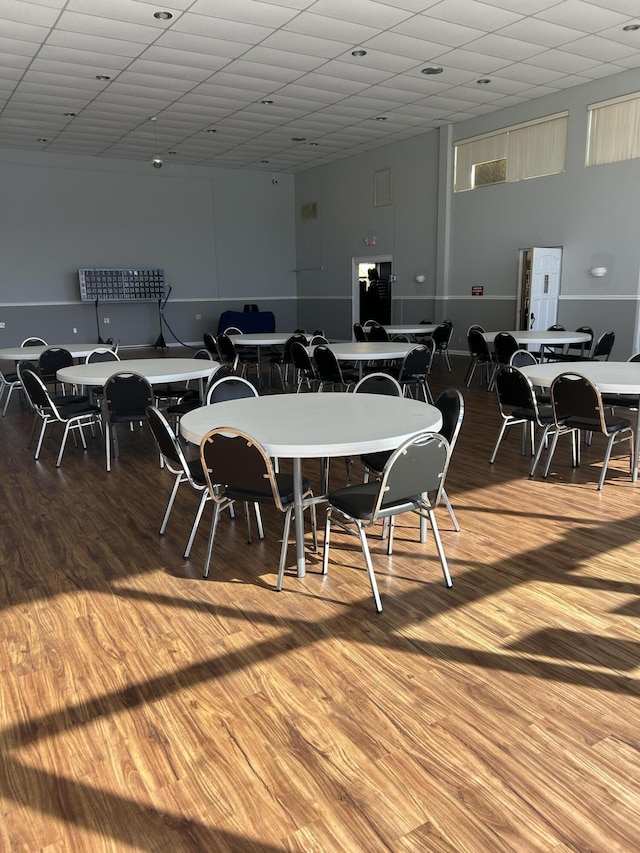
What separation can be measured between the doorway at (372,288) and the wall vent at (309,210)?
190 centimetres

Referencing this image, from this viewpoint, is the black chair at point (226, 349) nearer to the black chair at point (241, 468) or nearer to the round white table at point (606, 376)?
the round white table at point (606, 376)

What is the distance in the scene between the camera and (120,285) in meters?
13.1

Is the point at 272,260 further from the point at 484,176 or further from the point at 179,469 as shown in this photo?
the point at 179,469

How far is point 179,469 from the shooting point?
335cm

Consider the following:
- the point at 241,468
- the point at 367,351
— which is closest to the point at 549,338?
the point at 367,351

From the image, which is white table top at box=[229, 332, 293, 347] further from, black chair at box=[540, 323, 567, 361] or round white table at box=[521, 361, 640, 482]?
round white table at box=[521, 361, 640, 482]

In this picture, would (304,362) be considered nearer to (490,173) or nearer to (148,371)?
(148,371)

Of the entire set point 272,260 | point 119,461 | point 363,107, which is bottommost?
point 119,461

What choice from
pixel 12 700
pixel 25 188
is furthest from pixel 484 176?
pixel 12 700

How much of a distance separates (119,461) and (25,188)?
9.29 meters

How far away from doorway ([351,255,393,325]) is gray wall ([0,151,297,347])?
8.07 ft

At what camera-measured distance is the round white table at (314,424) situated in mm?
2715

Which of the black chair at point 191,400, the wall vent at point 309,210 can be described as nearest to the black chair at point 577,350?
the black chair at point 191,400

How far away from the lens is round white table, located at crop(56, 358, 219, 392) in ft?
16.8
